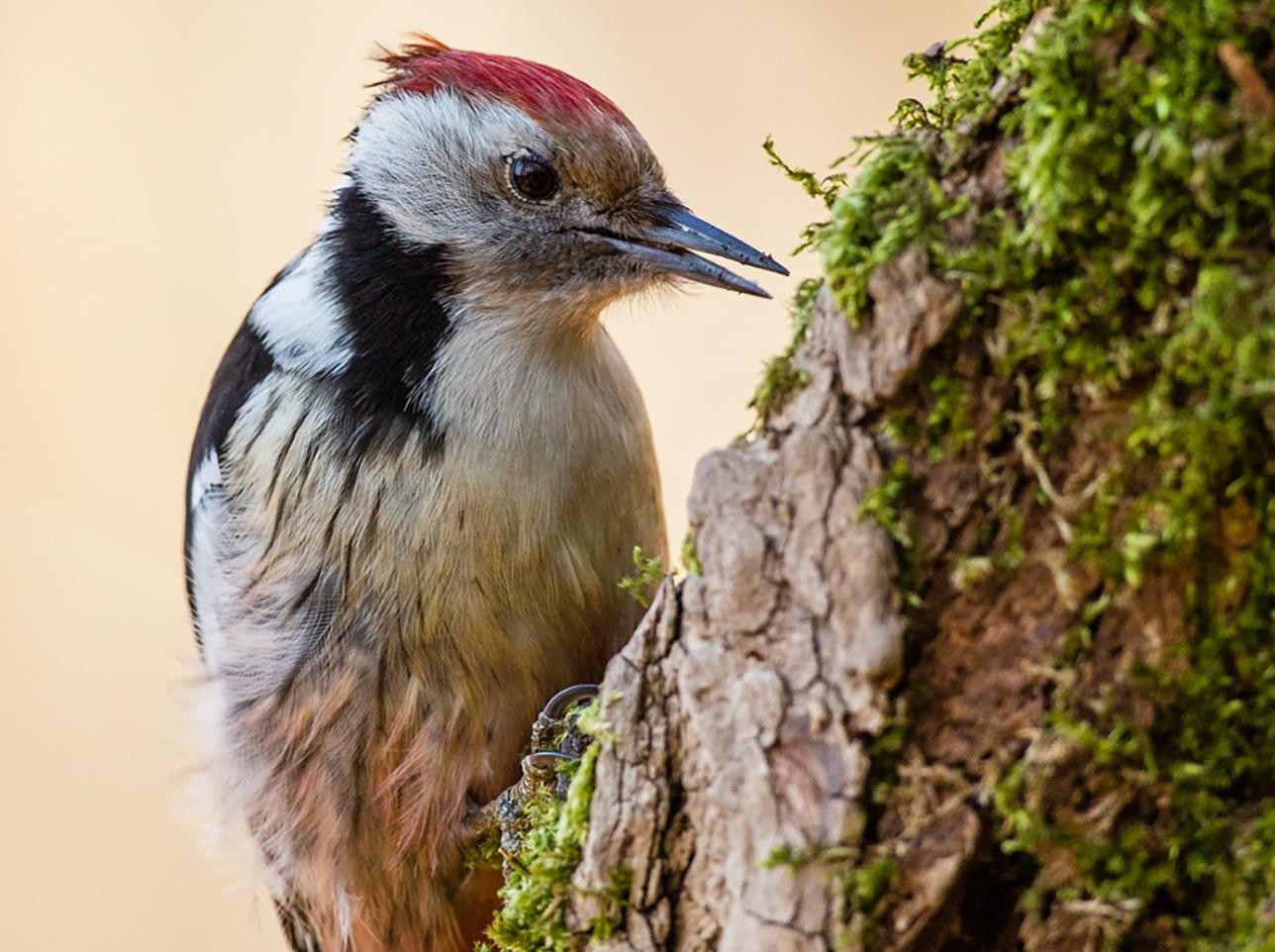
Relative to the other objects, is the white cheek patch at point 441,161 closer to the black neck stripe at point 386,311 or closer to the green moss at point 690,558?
the black neck stripe at point 386,311

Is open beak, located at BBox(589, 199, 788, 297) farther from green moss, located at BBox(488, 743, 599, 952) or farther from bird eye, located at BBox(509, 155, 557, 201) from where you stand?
green moss, located at BBox(488, 743, 599, 952)

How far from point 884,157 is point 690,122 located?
9.81 ft

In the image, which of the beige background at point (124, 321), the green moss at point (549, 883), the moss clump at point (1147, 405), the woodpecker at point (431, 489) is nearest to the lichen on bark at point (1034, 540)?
the moss clump at point (1147, 405)

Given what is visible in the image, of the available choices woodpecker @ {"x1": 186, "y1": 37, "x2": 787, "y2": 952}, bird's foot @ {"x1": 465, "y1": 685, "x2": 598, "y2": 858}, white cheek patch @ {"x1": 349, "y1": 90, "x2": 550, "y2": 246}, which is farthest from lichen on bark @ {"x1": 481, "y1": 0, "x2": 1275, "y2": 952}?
white cheek patch @ {"x1": 349, "y1": 90, "x2": 550, "y2": 246}

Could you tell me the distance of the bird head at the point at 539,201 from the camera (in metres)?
2.08

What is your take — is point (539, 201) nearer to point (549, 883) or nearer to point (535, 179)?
point (535, 179)

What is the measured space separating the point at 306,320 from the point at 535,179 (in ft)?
1.28

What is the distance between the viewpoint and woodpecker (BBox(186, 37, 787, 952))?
1.95 m

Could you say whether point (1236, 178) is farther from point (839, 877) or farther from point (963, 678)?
point (839, 877)

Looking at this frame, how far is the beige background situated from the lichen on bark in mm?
3094

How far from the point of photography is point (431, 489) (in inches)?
76.4

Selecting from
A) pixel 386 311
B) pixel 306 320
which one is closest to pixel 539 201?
pixel 386 311

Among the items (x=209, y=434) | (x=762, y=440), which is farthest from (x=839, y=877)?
(x=209, y=434)

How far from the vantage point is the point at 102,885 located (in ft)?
14.1
